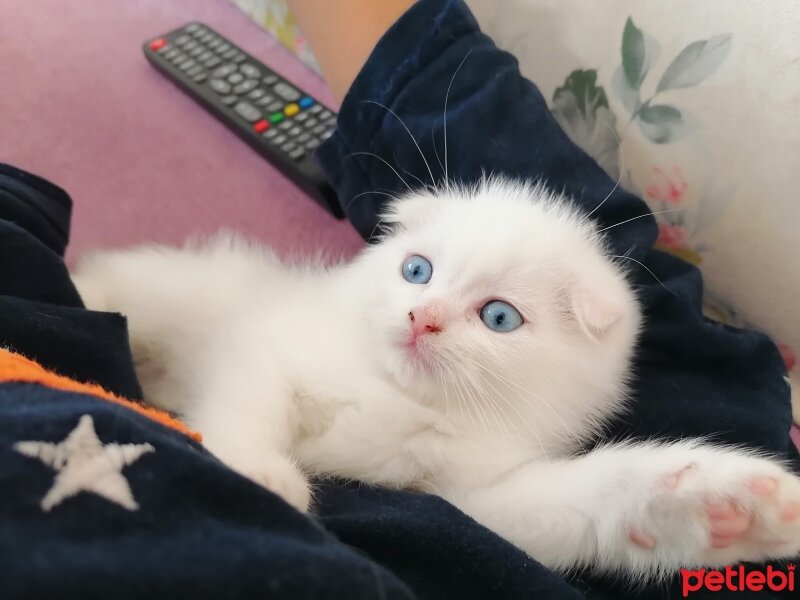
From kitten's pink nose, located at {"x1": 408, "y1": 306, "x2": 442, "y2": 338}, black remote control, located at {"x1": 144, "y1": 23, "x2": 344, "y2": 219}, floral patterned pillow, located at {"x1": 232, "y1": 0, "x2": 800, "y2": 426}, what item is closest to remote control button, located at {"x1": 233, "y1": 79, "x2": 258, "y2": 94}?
black remote control, located at {"x1": 144, "y1": 23, "x2": 344, "y2": 219}

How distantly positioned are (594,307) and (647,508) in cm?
21

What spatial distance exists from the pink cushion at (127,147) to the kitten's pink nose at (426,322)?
1.42 feet

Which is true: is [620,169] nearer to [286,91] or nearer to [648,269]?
[648,269]

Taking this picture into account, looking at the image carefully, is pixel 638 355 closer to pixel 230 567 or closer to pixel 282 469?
pixel 282 469

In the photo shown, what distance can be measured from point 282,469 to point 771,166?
0.63 metres

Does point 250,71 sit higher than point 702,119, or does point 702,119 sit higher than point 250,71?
point 702,119

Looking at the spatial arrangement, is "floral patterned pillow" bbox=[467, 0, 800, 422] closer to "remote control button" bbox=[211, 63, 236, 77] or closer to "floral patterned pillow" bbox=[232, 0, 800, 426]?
"floral patterned pillow" bbox=[232, 0, 800, 426]

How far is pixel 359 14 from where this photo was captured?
99 cm

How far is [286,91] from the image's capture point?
46.0 inches

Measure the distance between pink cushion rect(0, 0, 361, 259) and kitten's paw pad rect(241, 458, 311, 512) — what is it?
52cm

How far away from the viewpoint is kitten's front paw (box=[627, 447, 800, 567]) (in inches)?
20.4

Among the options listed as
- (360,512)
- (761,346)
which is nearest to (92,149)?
(360,512)

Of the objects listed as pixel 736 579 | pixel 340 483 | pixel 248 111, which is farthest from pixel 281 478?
pixel 248 111

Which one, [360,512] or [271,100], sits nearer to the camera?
[360,512]
